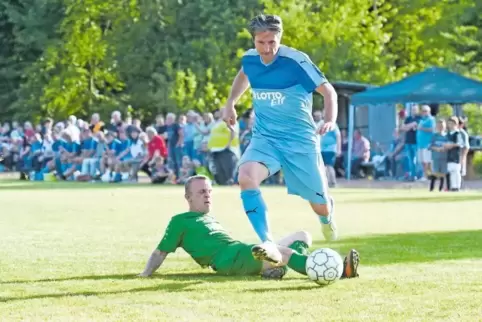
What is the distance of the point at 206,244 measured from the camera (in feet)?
35.0

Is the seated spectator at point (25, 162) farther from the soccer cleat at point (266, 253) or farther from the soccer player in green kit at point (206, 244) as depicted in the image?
the soccer cleat at point (266, 253)

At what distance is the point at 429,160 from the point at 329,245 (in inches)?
707

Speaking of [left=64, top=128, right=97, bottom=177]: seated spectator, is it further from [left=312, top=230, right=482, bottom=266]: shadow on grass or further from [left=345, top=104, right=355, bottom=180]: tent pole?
[left=312, top=230, right=482, bottom=266]: shadow on grass

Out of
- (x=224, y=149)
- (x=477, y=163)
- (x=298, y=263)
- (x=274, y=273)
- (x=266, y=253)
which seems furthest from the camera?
(x=477, y=163)

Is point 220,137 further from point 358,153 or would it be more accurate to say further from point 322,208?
point 322,208

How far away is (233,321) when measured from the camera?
8.04 m

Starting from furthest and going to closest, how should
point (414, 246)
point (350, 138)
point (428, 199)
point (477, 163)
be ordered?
1. point (477, 163)
2. point (350, 138)
3. point (428, 199)
4. point (414, 246)

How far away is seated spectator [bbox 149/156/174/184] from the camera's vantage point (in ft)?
115

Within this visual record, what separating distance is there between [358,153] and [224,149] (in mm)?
7244

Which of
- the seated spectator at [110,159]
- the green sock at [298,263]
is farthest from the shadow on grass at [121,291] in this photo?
the seated spectator at [110,159]

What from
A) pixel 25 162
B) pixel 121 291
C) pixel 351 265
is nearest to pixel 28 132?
pixel 25 162

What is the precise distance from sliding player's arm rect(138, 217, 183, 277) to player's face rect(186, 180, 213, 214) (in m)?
0.22

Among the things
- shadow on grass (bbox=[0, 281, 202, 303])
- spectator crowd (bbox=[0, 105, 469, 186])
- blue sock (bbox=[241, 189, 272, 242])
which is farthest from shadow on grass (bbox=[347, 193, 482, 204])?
shadow on grass (bbox=[0, 281, 202, 303])

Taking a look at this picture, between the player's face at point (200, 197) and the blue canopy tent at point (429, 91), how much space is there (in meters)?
23.6
